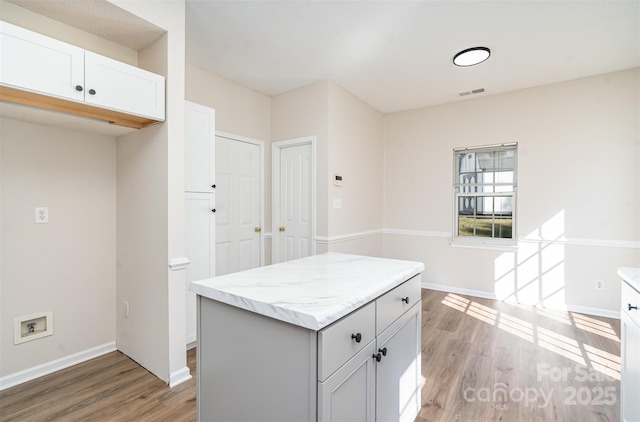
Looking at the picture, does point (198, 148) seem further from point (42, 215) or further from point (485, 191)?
point (485, 191)

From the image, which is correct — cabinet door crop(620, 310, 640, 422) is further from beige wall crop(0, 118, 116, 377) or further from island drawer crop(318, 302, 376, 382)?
beige wall crop(0, 118, 116, 377)

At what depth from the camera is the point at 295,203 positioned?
12.8ft

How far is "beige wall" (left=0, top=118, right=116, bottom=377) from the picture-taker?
2.04 metres

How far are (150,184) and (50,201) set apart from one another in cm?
77

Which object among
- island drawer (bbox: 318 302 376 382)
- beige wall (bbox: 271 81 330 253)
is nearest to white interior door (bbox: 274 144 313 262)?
beige wall (bbox: 271 81 330 253)

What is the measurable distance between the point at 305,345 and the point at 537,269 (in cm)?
394

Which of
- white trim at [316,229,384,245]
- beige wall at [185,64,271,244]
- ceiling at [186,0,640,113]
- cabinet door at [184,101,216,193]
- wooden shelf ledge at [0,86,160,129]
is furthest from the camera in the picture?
white trim at [316,229,384,245]

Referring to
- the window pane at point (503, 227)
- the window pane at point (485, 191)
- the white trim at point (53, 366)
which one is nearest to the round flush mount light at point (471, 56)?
the window pane at point (485, 191)

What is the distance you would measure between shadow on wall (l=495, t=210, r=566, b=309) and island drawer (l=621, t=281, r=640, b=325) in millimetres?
2557

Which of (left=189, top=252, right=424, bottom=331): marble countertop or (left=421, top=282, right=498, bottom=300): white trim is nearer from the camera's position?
(left=189, top=252, right=424, bottom=331): marble countertop

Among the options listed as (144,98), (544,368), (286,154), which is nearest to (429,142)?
(286,154)

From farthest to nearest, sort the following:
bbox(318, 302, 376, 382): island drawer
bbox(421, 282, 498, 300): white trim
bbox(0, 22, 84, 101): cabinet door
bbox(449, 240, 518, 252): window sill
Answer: bbox(421, 282, 498, 300): white trim → bbox(449, 240, 518, 252): window sill → bbox(0, 22, 84, 101): cabinet door → bbox(318, 302, 376, 382): island drawer

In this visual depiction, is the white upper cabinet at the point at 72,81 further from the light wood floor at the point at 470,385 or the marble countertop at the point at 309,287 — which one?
the light wood floor at the point at 470,385

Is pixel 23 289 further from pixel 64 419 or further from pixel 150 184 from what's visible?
pixel 150 184
